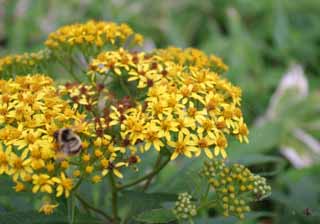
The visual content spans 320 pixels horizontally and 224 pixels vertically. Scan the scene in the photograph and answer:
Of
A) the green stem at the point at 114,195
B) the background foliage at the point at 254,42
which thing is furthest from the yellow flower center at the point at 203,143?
the background foliage at the point at 254,42

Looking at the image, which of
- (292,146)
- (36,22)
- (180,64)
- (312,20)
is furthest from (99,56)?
(312,20)

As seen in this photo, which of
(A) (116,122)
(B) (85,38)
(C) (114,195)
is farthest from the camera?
(B) (85,38)

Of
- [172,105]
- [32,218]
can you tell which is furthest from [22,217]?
[172,105]

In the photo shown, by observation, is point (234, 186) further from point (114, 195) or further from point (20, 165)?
point (20, 165)

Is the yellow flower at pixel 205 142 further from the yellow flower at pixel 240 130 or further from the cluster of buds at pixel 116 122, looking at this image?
the yellow flower at pixel 240 130

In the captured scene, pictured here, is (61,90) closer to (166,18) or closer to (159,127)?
(159,127)

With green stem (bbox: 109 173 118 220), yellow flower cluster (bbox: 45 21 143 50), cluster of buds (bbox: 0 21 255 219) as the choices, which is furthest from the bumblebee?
yellow flower cluster (bbox: 45 21 143 50)
